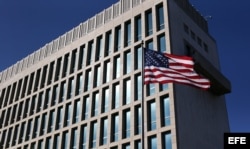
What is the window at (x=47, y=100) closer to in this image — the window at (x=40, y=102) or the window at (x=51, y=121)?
the window at (x=40, y=102)

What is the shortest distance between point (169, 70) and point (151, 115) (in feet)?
53.5

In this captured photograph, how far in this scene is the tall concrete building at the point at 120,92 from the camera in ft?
113

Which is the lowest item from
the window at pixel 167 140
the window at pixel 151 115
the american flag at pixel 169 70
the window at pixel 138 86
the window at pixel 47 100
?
the window at pixel 167 140

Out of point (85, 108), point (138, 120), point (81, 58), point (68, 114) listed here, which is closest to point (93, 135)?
point (85, 108)

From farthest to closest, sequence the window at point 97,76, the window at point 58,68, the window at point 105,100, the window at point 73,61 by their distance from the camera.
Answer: the window at point 58,68 → the window at point 73,61 → the window at point 97,76 → the window at point 105,100

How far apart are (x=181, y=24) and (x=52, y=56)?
833 inches

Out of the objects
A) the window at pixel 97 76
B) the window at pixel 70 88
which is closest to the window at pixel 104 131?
the window at pixel 97 76

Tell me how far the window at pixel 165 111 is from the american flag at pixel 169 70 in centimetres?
1442

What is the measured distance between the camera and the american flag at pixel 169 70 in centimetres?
1897

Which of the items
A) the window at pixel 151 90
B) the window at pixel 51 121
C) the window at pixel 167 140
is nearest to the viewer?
the window at pixel 167 140

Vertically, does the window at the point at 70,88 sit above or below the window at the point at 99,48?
below

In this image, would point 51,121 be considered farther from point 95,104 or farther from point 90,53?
point 90,53

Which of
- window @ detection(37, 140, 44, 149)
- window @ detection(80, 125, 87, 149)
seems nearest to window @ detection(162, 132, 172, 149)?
window @ detection(80, 125, 87, 149)

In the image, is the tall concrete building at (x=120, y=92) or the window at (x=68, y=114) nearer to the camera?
the tall concrete building at (x=120, y=92)
